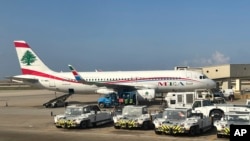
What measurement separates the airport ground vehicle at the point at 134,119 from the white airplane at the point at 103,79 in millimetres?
23432

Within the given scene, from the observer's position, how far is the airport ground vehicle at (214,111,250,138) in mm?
21406

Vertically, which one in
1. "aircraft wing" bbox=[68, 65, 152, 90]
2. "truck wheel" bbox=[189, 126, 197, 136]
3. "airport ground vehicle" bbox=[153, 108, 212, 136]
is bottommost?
"truck wheel" bbox=[189, 126, 197, 136]

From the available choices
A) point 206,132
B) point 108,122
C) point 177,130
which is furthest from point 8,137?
point 206,132

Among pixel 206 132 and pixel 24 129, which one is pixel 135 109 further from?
pixel 24 129

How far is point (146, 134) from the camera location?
23.5m

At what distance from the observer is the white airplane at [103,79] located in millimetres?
52156

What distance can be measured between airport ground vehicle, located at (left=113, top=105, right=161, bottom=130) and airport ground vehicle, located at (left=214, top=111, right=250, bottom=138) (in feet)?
17.7

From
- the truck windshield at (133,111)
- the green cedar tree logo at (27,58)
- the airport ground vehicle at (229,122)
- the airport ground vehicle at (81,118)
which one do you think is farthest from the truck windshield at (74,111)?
the green cedar tree logo at (27,58)

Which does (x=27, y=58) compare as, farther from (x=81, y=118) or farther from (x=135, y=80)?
(x=81, y=118)

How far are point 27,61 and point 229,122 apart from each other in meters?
39.5

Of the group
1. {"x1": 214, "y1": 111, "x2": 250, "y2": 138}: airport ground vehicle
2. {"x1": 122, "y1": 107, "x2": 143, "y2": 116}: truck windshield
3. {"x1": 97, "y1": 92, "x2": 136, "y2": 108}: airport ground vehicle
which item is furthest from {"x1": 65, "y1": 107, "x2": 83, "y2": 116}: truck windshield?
{"x1": 97, "y1": 92, "x2": 136, "y2": 108}: airport ground vehicle

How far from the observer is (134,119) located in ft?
83.8

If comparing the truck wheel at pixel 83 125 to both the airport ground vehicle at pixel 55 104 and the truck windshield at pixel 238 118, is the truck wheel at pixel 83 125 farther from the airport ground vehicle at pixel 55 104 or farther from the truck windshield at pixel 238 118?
the airport ground vehicle at pixel 55 104

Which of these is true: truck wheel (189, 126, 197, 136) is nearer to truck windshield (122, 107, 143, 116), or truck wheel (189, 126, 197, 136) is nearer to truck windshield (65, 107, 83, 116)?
truck windshield (122, 107, 143, 116)
